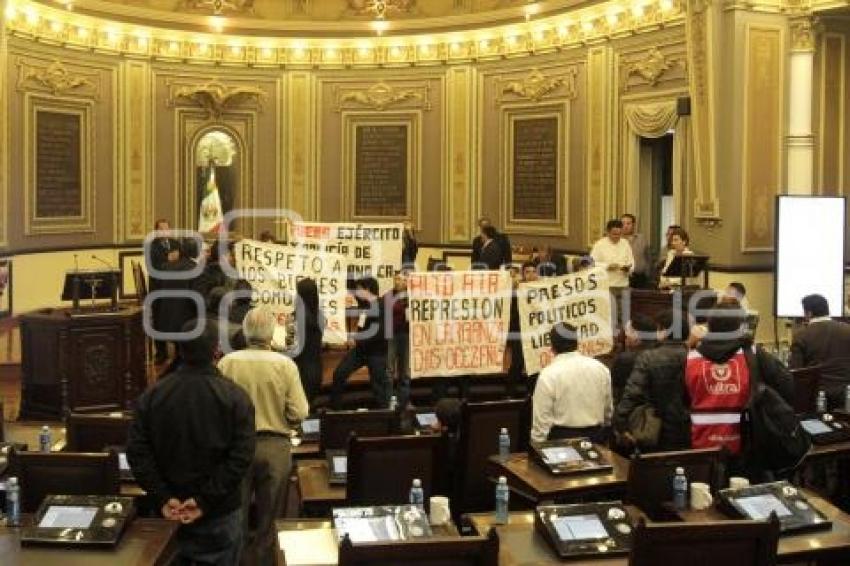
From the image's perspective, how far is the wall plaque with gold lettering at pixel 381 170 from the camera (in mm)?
17266

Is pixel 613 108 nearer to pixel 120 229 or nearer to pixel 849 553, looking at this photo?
pixel 120 229

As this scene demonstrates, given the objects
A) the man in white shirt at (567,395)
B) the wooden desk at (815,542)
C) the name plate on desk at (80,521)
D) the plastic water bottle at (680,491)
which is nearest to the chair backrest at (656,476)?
the plastic water bottle at (680,491)

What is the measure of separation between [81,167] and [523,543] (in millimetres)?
13121

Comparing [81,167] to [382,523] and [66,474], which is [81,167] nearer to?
[66,474]

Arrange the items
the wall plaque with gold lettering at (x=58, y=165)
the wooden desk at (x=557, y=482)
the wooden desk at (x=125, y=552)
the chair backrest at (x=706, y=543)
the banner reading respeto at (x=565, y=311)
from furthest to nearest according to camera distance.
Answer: the wall plaque with gold lettering at (x=58, y=165), the banner reading respeto at (x=565, y=311), the wooden desk at (x=557, y=482), the wooden desk at (x=125, y=552), the chair backrest at (x=706, y=543)

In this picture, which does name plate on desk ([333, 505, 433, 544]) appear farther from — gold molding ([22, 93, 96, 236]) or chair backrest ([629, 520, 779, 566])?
gold molding ([22, 93, 96, 236])

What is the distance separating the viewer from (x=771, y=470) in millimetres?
5250

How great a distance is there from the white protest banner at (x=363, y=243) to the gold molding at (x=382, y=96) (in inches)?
319

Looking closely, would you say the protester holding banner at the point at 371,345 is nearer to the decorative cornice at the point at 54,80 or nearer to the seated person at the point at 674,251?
the seated person at the point at 674,251

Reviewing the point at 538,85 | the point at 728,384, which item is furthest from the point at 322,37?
the point at 728,384

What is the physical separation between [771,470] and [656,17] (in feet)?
28.7

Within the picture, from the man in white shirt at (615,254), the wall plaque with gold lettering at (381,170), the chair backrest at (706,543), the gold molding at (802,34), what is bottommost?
the chair backrest at (706,543)

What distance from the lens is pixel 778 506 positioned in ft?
14.0

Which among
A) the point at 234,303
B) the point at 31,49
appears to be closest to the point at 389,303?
the point at 234,303
